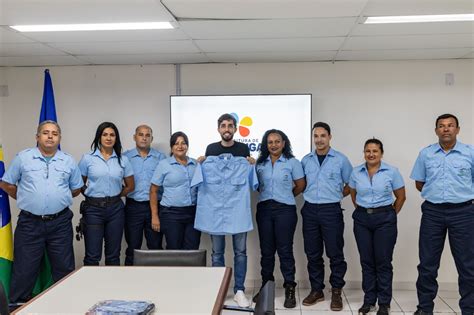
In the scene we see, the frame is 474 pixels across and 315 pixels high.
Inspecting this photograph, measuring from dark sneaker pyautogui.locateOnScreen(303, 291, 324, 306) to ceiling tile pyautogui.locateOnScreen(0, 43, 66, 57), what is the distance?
3593 millimetres

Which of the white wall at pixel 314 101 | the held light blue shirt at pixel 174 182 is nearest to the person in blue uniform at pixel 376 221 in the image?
the white wall at pixel 314 101

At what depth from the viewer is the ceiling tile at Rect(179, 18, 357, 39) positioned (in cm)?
346

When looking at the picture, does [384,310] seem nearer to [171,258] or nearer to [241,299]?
[241,299]

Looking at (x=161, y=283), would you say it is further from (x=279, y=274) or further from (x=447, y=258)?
(x=447, y=258)

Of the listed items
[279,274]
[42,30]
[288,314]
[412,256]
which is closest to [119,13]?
[42,30]

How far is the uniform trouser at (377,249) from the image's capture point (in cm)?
405

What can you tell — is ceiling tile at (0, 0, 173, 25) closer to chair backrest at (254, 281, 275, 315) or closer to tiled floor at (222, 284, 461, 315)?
chair backrest at (254, 281, 275, 315)

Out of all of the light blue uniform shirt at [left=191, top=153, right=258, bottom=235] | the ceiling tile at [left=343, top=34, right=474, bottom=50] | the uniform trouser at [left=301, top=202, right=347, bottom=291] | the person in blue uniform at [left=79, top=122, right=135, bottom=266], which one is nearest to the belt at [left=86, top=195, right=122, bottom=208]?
the person in blue uniform at [left=79, top=122, right=135, bottom=266]

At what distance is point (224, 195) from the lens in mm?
4305

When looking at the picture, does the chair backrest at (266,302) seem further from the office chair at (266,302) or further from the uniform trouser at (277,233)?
the uniform trouser at (277,233)

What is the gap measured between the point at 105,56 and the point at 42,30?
1.12 meters

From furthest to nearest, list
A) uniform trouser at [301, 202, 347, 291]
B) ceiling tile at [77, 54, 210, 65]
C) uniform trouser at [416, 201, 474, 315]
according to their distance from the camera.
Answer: ceiling tile at [77, 54, 210, 65] → uniform trouser at [301, 202, 347, 291] → uniform trouser at [416, 201, 474, 315]

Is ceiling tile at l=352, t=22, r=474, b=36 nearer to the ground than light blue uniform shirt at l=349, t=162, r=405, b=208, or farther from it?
farther from it

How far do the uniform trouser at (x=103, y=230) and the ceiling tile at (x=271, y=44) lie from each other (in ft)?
5.90
